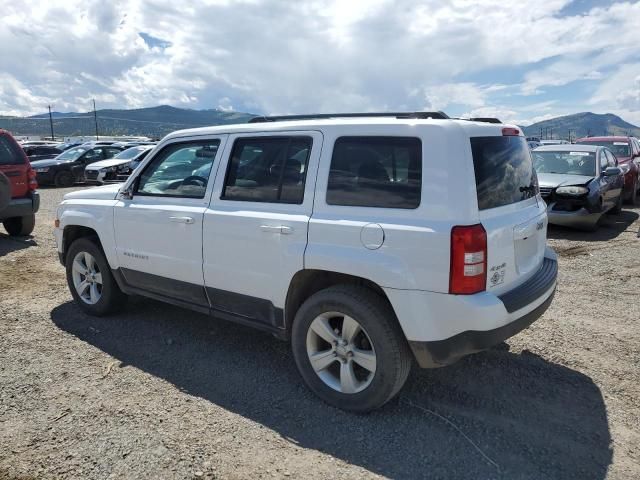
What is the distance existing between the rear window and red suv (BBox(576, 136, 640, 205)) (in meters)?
9.62

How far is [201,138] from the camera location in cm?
410

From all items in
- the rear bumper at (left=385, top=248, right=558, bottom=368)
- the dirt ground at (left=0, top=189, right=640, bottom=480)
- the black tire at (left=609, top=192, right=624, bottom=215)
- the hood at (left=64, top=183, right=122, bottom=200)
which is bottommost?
the dirt ground at (left=0, top=189, right=640, bottom=480)

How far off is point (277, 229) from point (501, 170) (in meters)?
1.49

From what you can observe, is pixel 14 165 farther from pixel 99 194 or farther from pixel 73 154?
pixel 73 154

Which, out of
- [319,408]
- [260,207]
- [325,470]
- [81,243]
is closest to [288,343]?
[319,408]

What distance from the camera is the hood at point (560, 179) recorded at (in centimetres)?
880

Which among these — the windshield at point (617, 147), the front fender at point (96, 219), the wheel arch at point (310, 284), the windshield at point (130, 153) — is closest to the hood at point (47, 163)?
the windshield at point (130, 153)

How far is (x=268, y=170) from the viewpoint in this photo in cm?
359

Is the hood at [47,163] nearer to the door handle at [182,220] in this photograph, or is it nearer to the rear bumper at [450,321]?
the door handle at [182,220]

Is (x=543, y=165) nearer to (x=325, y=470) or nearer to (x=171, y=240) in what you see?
(x=171, y=240)

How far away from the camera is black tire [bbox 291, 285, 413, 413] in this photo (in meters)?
3.03

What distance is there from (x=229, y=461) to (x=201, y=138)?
8.10ft

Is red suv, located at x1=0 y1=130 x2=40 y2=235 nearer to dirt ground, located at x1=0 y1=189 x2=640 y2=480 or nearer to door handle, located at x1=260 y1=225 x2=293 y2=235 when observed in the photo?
dirt ground, located at x1=0 y1=189 x2=640 y2=480

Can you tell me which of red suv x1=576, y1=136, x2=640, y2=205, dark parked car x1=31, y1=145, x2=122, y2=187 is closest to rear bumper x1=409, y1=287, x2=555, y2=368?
red suv x1=576, y1=136, x2=640, y2=205
